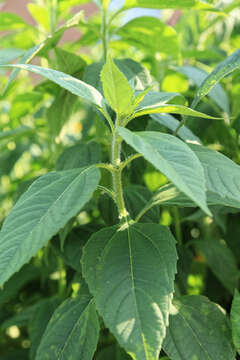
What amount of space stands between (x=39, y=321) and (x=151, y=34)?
571mm

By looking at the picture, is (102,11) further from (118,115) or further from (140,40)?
(118,115)

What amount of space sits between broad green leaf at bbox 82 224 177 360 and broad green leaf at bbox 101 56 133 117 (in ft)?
0.52

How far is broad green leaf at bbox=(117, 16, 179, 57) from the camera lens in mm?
786

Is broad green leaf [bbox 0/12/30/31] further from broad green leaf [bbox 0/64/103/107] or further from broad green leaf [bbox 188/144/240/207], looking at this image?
broad green leaf [bbox 188/144/240/207]

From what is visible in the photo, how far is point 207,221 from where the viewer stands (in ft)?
3.06

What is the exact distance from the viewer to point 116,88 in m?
0.49

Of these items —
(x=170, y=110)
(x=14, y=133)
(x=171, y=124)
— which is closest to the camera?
(x=170, y=110)

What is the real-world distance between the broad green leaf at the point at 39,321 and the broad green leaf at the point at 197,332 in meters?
0.30

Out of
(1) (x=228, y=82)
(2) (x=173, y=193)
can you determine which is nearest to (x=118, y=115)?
(2) (x=173, y=193)

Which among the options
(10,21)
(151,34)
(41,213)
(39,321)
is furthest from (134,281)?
(10,21)

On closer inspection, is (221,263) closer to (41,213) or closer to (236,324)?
(236,324)

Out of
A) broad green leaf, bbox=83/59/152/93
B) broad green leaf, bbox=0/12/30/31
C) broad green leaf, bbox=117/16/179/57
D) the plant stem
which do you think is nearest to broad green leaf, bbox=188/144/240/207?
the plant stem

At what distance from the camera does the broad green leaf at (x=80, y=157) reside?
0.72 meters

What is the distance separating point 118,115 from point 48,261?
18.5 inches
